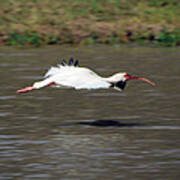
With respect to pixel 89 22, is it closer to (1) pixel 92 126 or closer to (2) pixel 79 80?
(1) pixel 92 126

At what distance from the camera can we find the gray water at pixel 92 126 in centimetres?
1159

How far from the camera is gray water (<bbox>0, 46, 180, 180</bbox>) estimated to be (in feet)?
38.0

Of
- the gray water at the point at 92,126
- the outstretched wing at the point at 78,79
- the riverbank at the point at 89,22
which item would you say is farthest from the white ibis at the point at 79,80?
the riverbank at the point at 89,22

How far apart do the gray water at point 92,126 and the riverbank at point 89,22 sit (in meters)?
4.25

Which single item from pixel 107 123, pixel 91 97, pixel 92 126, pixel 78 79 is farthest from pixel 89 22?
pixel 78 79

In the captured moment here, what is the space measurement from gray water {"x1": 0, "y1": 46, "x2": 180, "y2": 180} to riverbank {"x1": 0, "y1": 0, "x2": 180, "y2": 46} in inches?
167

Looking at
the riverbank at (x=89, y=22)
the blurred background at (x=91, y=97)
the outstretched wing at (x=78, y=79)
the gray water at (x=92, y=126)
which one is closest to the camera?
the gray water at (x=92, y=126)

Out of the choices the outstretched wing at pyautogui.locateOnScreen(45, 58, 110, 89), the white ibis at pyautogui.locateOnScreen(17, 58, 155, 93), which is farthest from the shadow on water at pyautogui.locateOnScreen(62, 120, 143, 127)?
the outstretched wing at pyautogui.locateOnScreen(45, 58, 110, 89)

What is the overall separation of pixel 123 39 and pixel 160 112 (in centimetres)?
1204

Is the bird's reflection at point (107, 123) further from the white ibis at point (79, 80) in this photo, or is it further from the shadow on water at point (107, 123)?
the white ibis at point (79, 80)

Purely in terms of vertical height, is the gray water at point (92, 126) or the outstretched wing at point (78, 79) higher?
the outstretched wing at point (78, 79)

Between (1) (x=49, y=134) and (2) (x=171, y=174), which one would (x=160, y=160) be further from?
(1) (x=49, y=134)

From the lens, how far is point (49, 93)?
18594 mm

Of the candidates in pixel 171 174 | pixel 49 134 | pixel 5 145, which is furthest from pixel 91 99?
pixel 171 174
